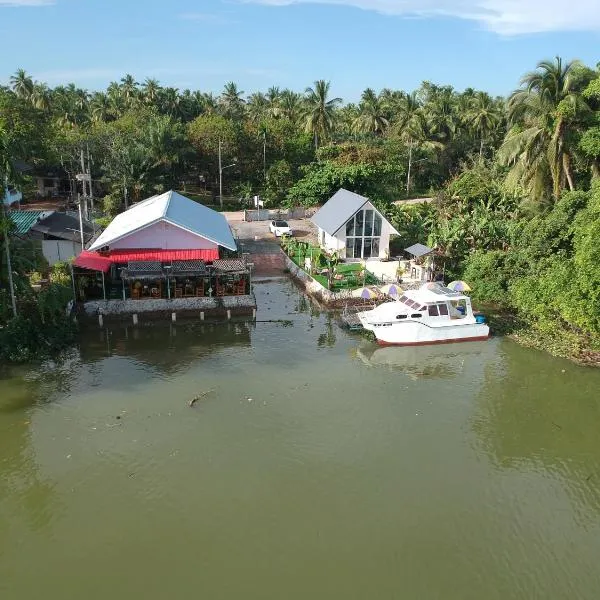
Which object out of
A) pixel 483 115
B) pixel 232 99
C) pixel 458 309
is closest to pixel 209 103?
pixel 232 99

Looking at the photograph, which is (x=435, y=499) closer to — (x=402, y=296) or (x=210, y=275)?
(x=402, y=296)

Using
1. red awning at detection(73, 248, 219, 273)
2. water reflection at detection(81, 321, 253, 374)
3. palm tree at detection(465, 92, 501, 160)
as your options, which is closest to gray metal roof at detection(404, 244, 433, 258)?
water reflection at detection(81, 321, 253, 374)

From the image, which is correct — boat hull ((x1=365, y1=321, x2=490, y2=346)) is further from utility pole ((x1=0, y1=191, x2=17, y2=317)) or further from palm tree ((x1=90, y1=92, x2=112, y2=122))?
palm tree ((x1=90, y1=92, x2=112, y2=122))

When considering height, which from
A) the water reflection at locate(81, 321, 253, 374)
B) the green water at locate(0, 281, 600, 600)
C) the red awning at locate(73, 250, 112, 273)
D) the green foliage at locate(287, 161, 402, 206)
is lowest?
the green water at locate(0, 281, 600, 600)

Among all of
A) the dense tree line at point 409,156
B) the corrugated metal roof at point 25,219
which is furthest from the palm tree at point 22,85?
the corrugated metal roof at point 25,219

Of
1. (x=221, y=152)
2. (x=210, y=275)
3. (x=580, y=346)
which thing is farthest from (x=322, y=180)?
(x=580, y=346)

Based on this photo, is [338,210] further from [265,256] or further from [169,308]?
[169,308]
